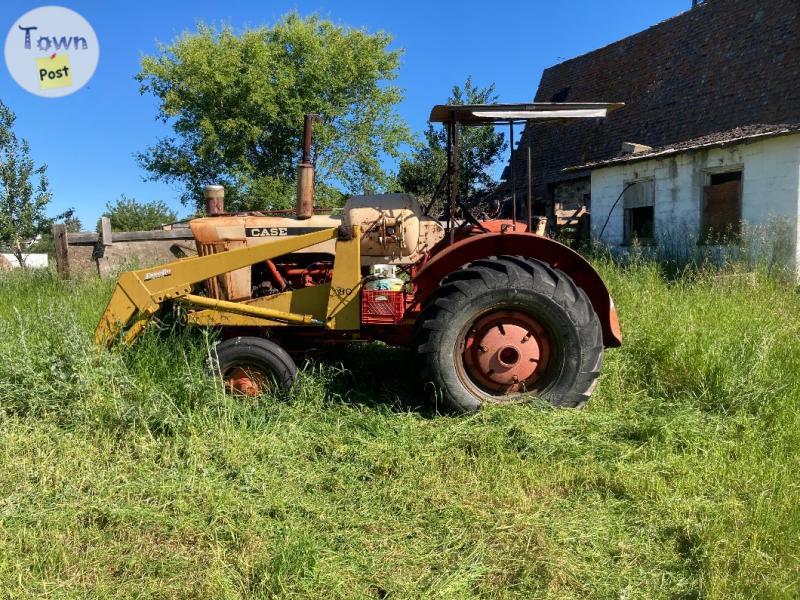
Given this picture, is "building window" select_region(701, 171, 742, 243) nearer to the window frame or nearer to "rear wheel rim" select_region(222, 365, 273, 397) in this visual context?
the window frame

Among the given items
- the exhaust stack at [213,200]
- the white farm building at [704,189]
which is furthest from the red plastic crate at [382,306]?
Result: the white farm building at [704,189]

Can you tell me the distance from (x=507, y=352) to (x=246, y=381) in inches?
72.0

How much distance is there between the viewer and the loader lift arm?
4031 millimetres

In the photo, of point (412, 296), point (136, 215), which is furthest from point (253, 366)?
point (136, 215)

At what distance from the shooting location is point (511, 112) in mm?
3961

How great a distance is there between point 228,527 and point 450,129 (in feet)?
A: 9.76

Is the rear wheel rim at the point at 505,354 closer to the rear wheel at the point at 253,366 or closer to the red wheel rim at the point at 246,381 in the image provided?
the rear wheel at the point at 253,366

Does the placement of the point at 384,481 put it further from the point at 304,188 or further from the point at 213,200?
the point at 213,200

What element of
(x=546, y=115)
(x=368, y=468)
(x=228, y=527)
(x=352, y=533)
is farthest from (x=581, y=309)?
(x=228, y=527)

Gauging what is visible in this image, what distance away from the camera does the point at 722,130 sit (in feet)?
39.4

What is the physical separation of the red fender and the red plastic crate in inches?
6.3

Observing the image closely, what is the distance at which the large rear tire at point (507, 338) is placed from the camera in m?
3.72

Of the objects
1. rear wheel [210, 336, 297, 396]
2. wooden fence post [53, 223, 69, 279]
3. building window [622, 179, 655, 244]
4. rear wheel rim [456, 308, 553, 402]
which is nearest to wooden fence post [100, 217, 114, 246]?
wooden fence post [53, 223, 69, 279]

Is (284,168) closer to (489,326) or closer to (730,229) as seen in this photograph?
(730,229)
